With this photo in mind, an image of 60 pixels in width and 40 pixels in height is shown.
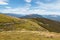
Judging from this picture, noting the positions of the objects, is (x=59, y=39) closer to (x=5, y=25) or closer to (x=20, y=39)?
(x=20, y=39)

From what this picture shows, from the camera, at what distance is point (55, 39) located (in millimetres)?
38844

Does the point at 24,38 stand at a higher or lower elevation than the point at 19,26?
higher

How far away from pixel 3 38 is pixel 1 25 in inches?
2419

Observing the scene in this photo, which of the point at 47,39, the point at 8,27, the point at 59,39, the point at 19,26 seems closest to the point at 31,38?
the point at 47,39

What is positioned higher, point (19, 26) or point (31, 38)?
point (31, 38)

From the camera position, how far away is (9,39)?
38.1m

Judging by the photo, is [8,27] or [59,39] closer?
[59,39]

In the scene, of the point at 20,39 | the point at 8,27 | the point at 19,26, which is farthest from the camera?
the point at 19,26

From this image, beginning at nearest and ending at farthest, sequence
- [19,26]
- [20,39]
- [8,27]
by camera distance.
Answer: [20,39]
[8,27]
[19,26]

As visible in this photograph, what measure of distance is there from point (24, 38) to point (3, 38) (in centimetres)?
578

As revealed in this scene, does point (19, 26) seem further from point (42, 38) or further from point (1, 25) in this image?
point (42, 38)

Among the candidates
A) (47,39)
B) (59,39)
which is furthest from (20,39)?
(59,39)

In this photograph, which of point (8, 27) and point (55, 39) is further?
point (8, 27)

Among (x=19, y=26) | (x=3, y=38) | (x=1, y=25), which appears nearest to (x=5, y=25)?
(x=1, y=25)
